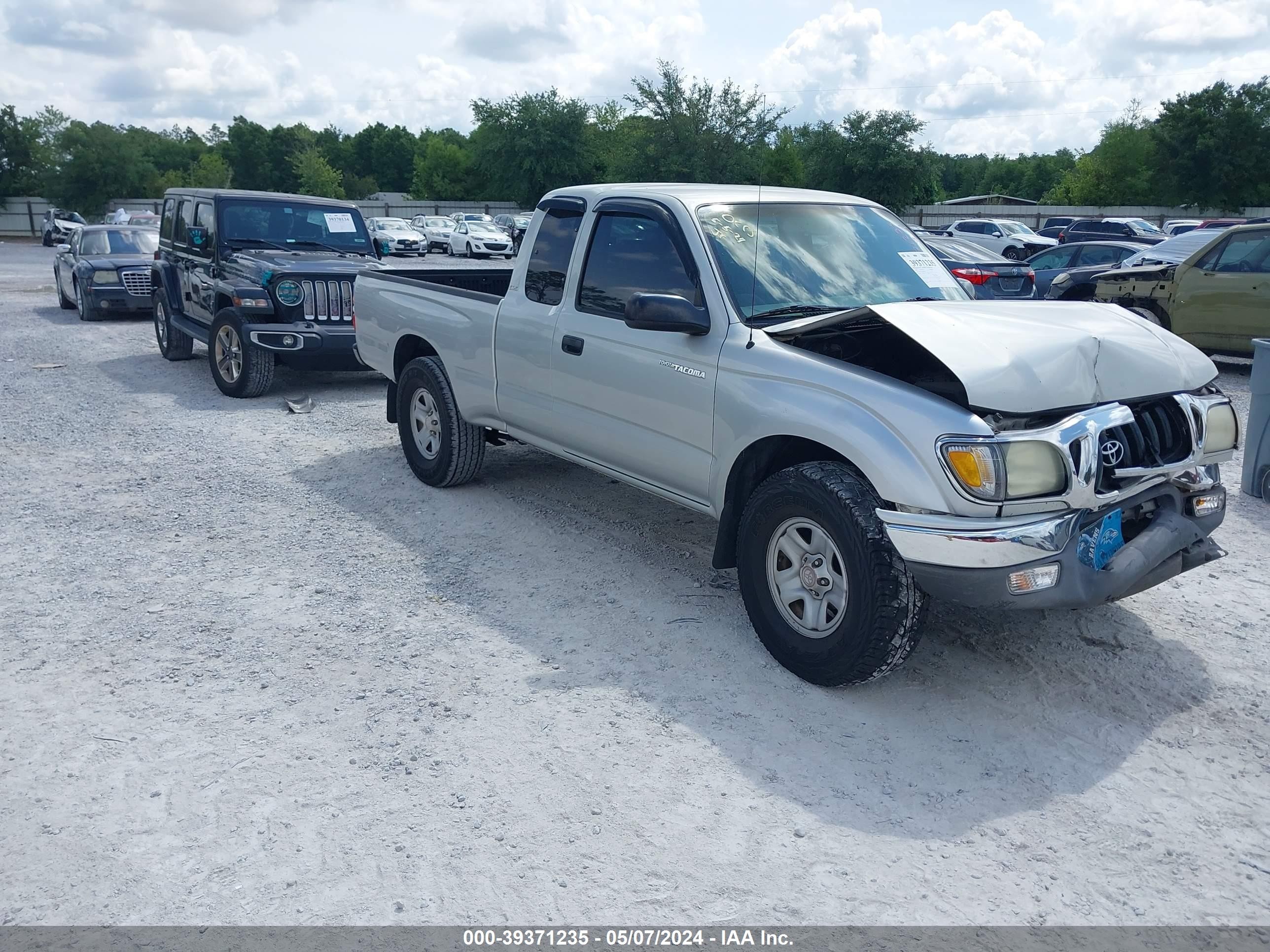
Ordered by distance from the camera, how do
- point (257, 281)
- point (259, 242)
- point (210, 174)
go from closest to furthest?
point (257, 281) → point (259, 242) → point (210, 174)

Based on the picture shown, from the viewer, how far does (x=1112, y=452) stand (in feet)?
13.2

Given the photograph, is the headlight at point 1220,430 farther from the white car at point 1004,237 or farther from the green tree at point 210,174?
the green tree at point 210,174

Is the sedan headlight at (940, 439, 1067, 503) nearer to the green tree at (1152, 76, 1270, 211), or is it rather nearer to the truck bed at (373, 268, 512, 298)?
the truck bed at (373, 268, 512, 298)

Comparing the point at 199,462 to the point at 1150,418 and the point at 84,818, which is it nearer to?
the point at 84,818

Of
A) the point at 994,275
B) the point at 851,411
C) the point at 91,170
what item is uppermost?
the point at 91,170

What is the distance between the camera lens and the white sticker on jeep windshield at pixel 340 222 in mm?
11906

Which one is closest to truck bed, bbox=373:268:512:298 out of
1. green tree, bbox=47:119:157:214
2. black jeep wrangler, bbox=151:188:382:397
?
black jeep wrangler, bbox=151:188:382:397

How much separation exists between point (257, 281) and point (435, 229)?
3475 centimetres

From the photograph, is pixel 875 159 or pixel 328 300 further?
pixel 875 159

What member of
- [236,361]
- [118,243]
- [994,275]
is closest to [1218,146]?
[994,275]

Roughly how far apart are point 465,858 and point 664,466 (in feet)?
7.72

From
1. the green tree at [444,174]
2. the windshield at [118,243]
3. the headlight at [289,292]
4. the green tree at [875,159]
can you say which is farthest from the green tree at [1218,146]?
the headlight at [289,292]

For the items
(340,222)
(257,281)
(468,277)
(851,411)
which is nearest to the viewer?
(851,411)

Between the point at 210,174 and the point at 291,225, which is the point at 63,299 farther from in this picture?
the point at 210,174
